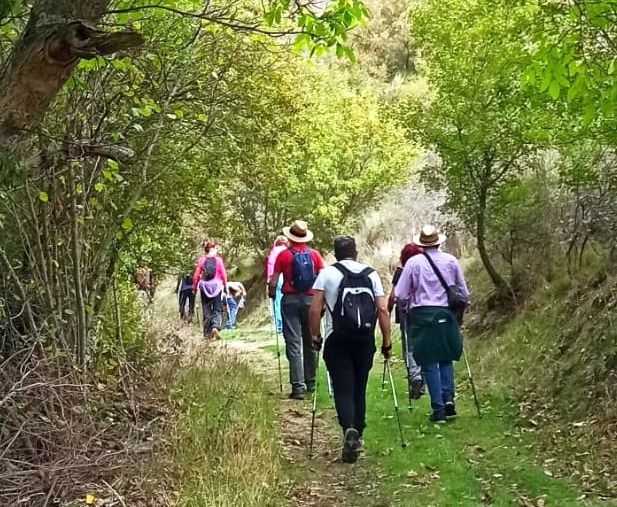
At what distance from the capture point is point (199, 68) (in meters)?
8.48

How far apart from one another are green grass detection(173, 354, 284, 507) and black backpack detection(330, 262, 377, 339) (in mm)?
1186

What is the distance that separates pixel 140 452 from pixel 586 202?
6.77 meters

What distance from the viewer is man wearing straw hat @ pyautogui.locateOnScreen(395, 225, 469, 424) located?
26.7 ft

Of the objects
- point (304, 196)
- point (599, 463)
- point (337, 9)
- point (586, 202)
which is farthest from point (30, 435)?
point (304, 196)

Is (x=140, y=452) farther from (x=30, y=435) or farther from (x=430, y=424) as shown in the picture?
(x=430, y=424)

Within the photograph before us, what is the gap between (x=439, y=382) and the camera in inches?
324

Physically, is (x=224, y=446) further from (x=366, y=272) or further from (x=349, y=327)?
(x=366, y=272)

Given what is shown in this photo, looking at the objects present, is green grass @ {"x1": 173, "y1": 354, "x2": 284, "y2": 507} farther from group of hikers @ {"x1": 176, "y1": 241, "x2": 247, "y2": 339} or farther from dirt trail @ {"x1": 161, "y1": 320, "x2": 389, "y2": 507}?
group of hikers @ {"x1": 176, "y1": 241, "x2": 247, "y2": 339}

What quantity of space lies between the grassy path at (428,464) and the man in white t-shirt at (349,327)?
42 cm

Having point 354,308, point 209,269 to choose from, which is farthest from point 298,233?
point 209,269

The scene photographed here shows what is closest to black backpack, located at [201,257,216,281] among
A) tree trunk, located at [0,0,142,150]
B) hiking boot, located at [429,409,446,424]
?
hiking boot, located at [429,409,446,424]

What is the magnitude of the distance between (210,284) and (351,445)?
7.85 meters

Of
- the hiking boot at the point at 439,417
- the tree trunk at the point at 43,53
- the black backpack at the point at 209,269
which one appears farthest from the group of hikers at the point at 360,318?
the black backpack at the point at 209,269

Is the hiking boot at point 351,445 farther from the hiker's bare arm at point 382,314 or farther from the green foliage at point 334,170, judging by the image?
the green foliage at point 334,170
